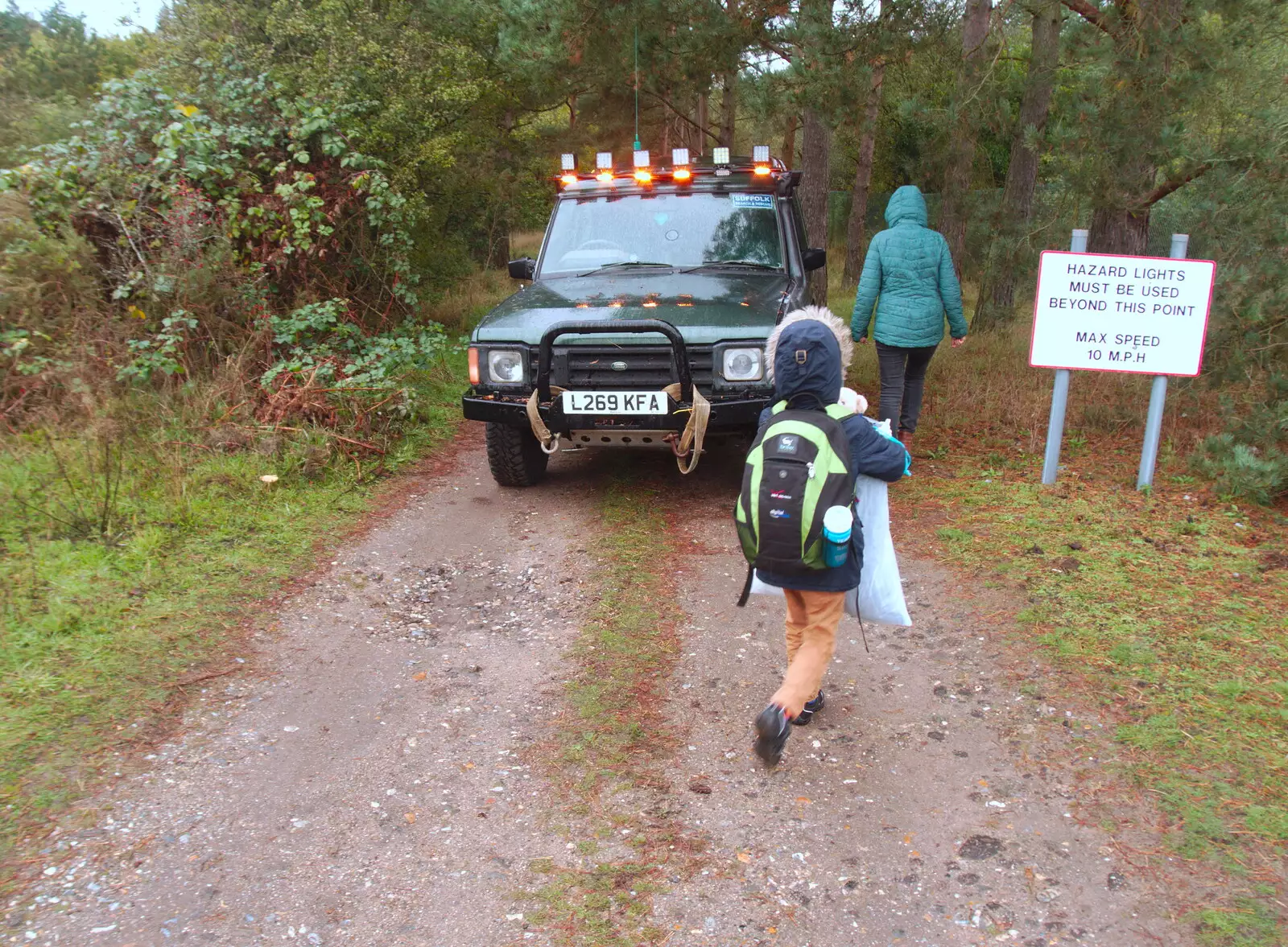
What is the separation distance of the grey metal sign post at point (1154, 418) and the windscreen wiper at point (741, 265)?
2.41 meters

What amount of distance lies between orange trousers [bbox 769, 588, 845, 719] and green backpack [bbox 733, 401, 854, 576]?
0.71ft

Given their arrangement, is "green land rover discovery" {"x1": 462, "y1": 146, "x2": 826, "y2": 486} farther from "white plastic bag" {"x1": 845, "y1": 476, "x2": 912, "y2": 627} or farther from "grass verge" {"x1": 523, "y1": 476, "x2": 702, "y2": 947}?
"white plastic bag" {"x1": 845, "y1": 476, "x2": 912, "y2": 627}

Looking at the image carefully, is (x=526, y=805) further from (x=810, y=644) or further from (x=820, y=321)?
(x=820, y=321)

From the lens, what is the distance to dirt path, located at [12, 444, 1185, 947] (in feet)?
8.95

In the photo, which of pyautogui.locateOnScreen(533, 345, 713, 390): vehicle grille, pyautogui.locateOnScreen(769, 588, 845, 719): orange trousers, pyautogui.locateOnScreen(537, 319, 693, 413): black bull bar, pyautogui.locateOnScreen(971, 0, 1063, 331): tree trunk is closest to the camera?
pyautogui.locateOnScreen(769, 588, 845, 719): orange trousers

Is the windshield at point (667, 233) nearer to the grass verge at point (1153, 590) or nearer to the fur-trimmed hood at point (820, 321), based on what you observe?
the grass verge at point (1153, 590)

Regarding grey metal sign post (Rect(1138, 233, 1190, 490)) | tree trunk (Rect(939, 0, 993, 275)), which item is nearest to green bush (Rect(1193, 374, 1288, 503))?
grey metal sign post (Rect(1138, 233, 1190, 490))

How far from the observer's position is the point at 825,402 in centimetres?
321

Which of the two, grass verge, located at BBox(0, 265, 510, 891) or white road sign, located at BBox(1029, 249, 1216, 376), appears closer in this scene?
grass verge, located at BBox(0, 265, 510, 891)

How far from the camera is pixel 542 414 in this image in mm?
5770

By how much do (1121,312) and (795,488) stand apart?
384 cm

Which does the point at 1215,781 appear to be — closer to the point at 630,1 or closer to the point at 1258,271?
the point at 1258,271

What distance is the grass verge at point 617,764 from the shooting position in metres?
2.76

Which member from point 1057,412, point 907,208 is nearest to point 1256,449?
point 1057,412
